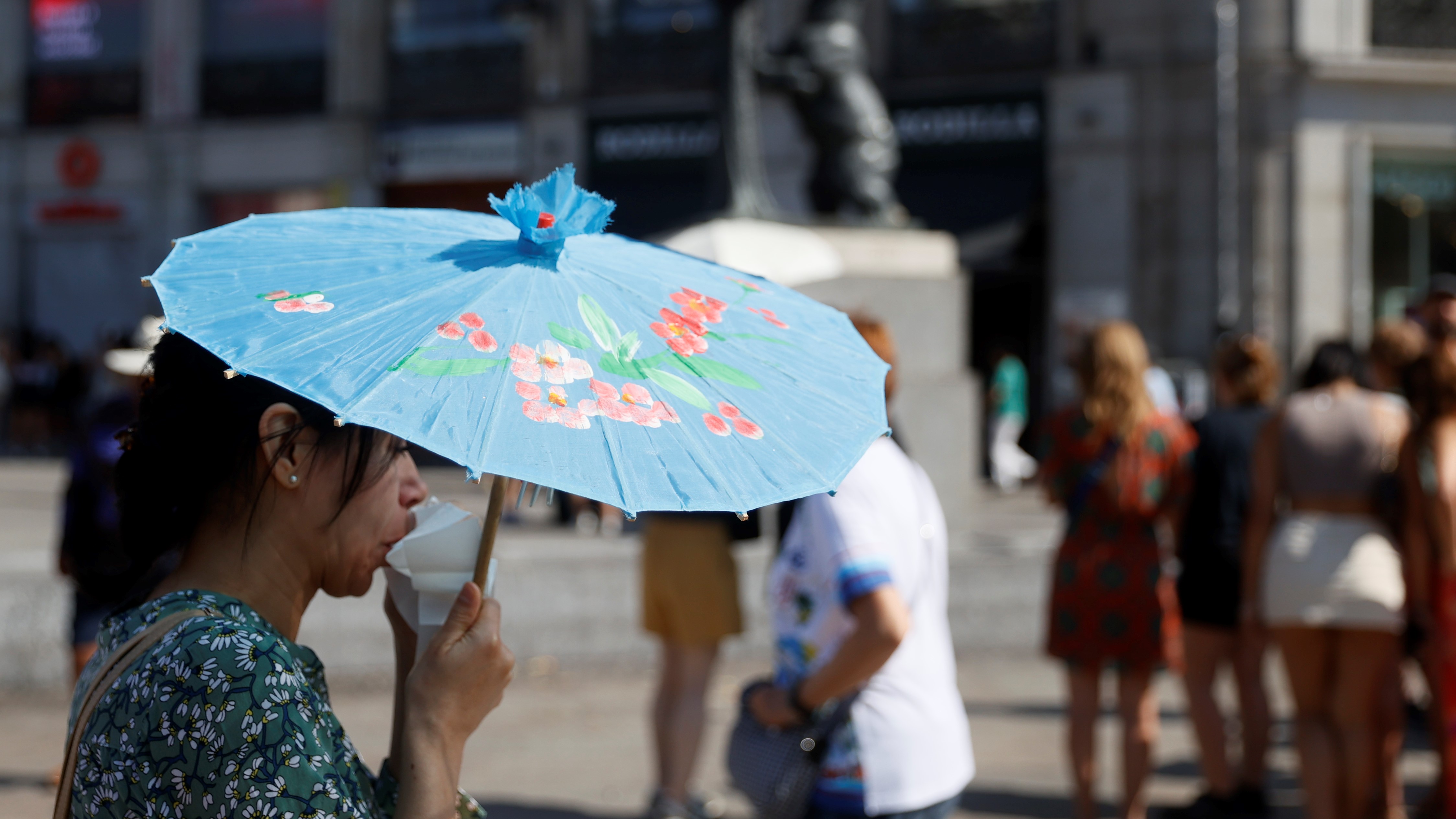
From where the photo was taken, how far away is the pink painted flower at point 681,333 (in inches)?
65.7

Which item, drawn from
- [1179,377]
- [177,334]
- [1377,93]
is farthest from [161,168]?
[177,334]

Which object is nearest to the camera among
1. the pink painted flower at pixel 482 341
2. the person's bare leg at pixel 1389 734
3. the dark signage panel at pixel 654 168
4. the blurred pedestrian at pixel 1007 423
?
the pink painted flower at pixel 482 341

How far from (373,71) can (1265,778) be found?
2111 centimetres

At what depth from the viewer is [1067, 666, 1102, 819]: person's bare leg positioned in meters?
5.00

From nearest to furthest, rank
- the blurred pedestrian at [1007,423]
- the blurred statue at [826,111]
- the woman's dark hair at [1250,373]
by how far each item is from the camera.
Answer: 1. the woman's dark hair at [1250,373]
2. the blurred statue at [826,111]
3. the blurred pedestrian at [1007,423]

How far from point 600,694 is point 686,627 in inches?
85.9

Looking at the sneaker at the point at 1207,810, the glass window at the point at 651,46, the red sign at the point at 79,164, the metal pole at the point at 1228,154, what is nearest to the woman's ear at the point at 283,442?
the sneaker at the point at 1207,810

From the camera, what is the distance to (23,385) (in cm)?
2128

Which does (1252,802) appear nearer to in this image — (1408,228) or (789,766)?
(789,766)

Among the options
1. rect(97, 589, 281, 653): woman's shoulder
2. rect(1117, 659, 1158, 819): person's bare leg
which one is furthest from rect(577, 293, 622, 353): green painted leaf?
rect(1117, 659, 1158, 819): person's bare leg

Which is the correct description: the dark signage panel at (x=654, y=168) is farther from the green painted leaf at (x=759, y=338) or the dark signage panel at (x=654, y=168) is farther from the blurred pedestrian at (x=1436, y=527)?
the green painted leaf at (x=759, y=338)

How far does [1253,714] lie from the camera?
18.0 feet

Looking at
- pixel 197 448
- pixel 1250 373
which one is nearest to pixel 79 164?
pixel 1250 373

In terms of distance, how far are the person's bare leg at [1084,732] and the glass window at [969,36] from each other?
16278 mm
